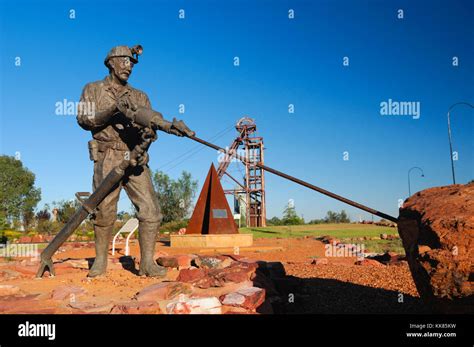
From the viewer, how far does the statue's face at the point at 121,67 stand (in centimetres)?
565

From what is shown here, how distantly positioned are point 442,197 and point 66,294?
3.81 metres

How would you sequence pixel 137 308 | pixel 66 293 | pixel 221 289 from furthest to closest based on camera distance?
pixel 66 293
pixel 221 289
pixel 137 308

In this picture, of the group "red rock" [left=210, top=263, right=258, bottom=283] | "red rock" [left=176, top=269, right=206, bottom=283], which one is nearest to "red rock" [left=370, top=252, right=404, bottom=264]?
"red rock" [left=210, top=263, right=258, bottom=283]

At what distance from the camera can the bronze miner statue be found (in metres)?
5.59

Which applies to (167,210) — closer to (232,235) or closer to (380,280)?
(232,235)

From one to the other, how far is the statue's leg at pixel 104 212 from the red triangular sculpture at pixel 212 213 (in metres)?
7.57

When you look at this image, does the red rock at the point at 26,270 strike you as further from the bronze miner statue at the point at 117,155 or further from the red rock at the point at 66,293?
the red rock at the point at 66,293

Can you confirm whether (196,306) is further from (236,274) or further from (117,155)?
(117,155)

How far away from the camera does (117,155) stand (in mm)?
5699

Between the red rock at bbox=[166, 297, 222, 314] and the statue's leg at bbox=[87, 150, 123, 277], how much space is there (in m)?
2.61

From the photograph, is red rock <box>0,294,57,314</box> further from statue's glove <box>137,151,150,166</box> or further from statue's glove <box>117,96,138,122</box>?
statue's glove <box>117,96,138,122</box>

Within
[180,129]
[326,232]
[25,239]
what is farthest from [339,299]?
[25,239]

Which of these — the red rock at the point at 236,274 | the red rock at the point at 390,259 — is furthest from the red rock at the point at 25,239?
the red rock at the point at 236,274

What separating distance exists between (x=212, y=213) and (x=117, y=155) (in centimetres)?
804
